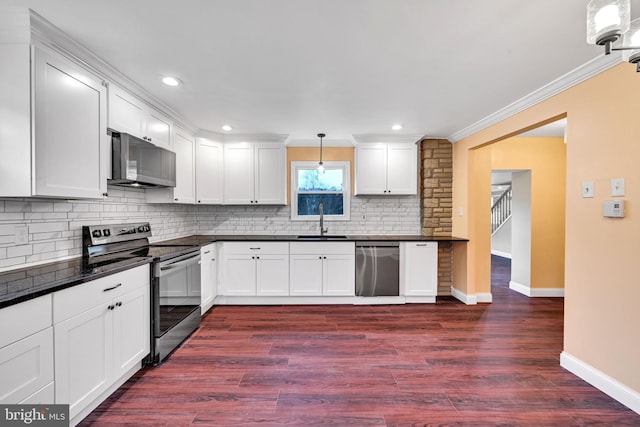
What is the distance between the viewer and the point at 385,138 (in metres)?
4.11

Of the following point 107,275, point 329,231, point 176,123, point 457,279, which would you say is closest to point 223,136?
point 176,123

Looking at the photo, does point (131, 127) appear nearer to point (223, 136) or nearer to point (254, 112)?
point (254, 112)

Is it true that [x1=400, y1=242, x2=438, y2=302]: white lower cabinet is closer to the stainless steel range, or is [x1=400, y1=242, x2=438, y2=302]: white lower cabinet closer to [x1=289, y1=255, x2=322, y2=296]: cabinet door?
[x1=289, y1=255, x2=322, y2=296]: cabinet door

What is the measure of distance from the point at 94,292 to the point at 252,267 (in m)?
2.16

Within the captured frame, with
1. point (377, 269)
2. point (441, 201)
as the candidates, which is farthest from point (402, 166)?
point (377, 269)

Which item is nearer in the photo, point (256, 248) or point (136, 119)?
point (136, 119)

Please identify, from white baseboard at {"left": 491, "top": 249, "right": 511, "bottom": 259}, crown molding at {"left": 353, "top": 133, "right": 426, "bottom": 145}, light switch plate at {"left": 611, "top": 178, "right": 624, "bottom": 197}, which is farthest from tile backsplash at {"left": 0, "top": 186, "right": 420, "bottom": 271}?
white baseboard at {"left": 491, "top": 249, "right": 511, "bottom": 259}

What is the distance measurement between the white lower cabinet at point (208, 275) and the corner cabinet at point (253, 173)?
2.78 ft

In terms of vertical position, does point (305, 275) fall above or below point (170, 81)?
below

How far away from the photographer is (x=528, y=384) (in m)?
2.12

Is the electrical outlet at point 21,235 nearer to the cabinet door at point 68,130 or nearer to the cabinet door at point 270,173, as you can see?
the cabinet door at point 68,130

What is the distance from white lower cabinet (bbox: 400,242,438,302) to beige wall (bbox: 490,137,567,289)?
5.52ft

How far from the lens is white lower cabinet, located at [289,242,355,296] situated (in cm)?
382

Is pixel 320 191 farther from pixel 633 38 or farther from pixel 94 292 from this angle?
pixel 633 38
